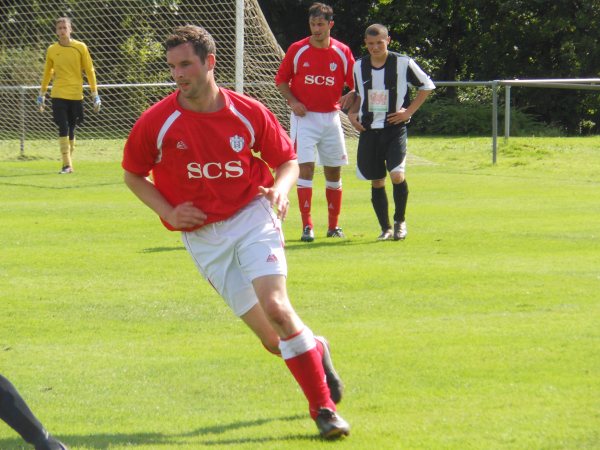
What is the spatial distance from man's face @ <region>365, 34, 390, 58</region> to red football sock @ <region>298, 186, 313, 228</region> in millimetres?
1589

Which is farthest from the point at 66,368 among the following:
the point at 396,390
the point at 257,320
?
the point at 396,390

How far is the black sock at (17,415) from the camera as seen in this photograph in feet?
15.3

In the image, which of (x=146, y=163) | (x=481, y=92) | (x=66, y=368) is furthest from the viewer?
(x=481, y=92)

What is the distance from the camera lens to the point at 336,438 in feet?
17.4

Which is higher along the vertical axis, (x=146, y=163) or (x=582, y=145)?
(x=146, y=163)

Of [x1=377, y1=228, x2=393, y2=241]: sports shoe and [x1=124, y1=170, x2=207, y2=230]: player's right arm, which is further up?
[x1=124, y1=170, x2=207, y2=230]: player's right arm

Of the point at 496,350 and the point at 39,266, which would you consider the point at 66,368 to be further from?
the point at 39,266

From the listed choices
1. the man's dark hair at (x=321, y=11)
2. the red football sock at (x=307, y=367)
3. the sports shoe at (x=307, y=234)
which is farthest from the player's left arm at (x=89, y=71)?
the red football sock at (x=307, y=367)

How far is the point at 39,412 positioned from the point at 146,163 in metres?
1.36

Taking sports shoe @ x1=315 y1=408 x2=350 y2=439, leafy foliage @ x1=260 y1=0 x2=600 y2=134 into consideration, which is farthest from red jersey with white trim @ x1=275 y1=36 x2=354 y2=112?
leafy foliage @ x1=260 y1=0 x2=600 y2=134

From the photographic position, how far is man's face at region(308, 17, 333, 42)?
40.1 ft

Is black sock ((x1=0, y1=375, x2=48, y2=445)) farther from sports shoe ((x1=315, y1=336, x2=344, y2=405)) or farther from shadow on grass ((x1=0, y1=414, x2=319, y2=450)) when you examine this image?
sports shoe ((x1=315, y1=336, x2=344, y2=405))

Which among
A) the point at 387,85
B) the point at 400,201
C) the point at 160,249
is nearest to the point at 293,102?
the point at 387,85

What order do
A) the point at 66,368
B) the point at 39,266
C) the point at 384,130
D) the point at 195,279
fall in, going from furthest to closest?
the point at 384,130 < the point at 39,266 < the point at 195,279 < the point at 66,368
